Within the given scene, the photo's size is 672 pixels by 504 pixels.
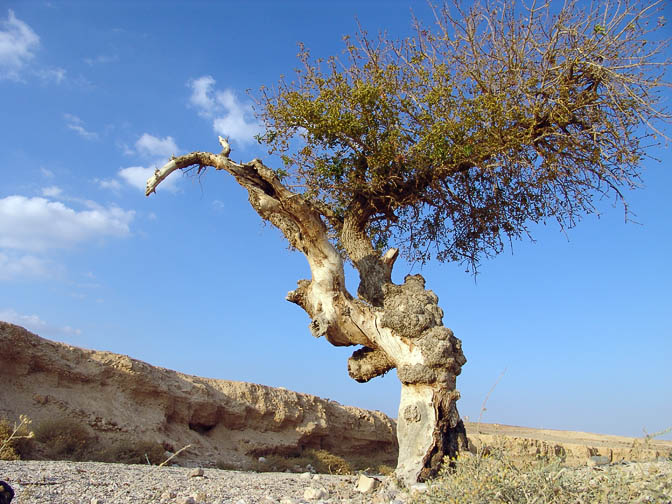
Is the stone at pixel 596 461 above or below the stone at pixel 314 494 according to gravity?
above

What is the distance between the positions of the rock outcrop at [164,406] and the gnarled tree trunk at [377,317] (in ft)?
11.5

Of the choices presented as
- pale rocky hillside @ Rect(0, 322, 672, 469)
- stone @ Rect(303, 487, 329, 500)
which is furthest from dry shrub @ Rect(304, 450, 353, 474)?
stone @ Rect(303, 487, 329, 500)

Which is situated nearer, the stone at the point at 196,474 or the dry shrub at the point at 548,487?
the dry shrub at the point at 548,487

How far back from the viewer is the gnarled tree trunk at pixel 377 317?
712 centimetres

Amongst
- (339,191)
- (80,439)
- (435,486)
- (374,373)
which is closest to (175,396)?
(80,439)

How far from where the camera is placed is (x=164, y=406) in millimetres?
10070

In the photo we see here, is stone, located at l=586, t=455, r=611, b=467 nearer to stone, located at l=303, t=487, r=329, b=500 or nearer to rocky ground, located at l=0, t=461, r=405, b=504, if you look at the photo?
rocky ground, located at l=0, t=461, r=405, b=504

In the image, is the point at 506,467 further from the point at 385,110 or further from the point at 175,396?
the point at 175,396

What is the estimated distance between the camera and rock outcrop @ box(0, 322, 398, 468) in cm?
→ 881

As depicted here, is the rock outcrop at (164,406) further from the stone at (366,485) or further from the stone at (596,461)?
the stone at (596,461)

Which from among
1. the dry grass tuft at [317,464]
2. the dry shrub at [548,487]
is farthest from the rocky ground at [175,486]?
the dry grass tuft at [317,464]

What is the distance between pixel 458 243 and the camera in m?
10.9

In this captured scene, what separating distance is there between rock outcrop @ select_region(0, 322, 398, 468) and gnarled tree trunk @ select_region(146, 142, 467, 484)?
11.5ft

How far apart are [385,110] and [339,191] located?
5.77 feet
